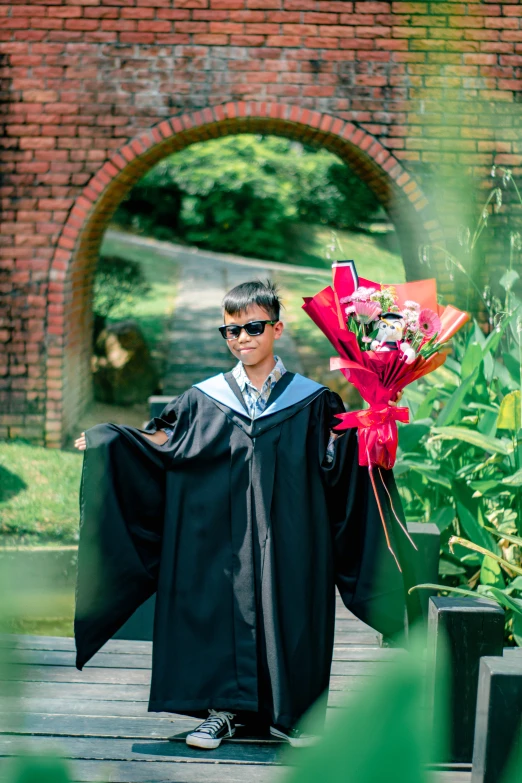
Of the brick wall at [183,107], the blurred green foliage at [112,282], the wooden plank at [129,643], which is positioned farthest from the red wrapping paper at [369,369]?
the blurred green foliage at [112,282]

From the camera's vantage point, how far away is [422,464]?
169 inches

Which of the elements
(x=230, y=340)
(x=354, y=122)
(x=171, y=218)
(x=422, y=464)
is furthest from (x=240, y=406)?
(x=171, y=218)

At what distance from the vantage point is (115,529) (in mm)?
2924

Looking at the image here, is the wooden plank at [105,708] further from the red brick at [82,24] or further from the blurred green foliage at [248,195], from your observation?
the blurred green foliage at [248,195]

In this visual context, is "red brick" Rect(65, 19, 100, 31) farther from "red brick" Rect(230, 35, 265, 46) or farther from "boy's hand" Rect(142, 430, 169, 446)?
"boy's hand" Rect(142, 430, 169, 446)

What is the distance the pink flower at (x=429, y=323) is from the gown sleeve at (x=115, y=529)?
91 cm

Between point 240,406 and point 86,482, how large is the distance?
533 mm

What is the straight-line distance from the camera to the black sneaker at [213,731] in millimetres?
2871

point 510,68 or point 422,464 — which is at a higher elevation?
point 510,68

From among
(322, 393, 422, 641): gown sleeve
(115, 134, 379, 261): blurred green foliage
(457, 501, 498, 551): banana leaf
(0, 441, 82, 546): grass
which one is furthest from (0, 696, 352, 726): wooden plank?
(115, 134, 379, 261): blurred green foliage

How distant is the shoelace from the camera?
2.91 metres

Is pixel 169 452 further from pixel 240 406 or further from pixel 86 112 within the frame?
pixel 86 112

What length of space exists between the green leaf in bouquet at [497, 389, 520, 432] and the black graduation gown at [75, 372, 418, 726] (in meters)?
1.14

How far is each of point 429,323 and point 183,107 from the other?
475 centimetres
